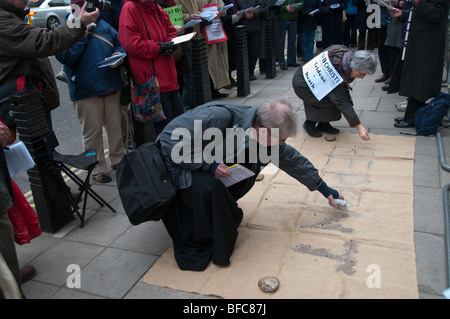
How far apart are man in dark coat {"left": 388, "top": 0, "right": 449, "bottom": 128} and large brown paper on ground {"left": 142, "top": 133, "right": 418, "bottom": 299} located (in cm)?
106

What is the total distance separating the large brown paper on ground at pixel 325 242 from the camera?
8.77ft

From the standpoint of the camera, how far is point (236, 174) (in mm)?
2855

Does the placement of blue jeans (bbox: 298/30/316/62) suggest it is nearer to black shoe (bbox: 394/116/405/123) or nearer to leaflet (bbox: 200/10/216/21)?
leaflet (bbox: 200/10/216/21)

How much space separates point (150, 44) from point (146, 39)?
13 centimetres

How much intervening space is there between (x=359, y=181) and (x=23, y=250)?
3034 millimetres

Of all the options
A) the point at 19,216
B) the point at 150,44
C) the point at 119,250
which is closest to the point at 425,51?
the point at 150,44

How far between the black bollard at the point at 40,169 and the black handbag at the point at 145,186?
0.84 meters

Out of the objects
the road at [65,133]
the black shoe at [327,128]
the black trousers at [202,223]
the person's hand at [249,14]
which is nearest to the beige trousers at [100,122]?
the road at [65,133]

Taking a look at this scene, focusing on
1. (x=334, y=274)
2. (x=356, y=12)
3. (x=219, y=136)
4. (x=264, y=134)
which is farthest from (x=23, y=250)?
(x=356, y=12)

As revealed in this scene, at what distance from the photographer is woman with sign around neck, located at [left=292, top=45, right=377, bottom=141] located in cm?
427

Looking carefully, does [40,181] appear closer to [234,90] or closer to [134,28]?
[134,28]

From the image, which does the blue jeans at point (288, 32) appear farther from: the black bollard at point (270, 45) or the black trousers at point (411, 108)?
the black trousers at point (411, 108)

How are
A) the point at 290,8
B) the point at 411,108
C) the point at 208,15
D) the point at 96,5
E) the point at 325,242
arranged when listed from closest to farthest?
the point at 325,242 < the point at 96,5 < the point at 411,108 < the point at 208,15 < the point at 290,8

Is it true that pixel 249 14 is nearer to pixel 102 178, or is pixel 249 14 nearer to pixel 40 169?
pixel 102 178
